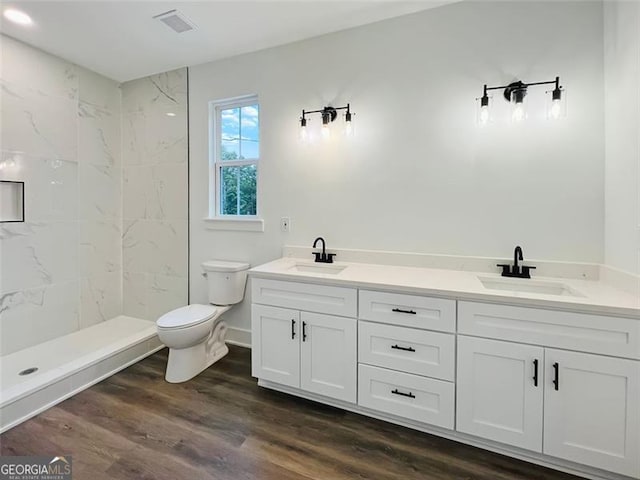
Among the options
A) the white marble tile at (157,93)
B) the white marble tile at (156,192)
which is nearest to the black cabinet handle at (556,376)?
the white marble tile at (156,192)

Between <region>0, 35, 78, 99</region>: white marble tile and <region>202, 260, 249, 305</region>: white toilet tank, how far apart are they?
2.00 m

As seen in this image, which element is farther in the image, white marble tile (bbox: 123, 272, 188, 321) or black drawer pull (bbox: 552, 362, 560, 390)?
white marble tile (bbox: 123, 272, 188, 321)

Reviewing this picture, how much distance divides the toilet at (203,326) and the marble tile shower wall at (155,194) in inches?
20.5

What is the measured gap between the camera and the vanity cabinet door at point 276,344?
195cm

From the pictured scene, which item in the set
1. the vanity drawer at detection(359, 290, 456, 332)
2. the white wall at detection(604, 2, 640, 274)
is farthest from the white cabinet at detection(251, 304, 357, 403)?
the white wall at detection(604, 2, 640, 274)

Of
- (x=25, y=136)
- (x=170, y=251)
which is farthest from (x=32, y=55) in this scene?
(x=170, y=251)

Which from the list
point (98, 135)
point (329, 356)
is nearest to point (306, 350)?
point (329, 356)

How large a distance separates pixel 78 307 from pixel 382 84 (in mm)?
3317

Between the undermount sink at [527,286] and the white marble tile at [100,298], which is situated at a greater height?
the undermount sink at [527,286]

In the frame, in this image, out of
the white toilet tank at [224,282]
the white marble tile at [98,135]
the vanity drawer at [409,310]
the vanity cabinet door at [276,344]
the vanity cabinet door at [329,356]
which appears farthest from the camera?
the white marble tile at [98,135]

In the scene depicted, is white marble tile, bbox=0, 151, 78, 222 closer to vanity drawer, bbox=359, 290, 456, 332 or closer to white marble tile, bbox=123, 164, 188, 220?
white marble tile, bbox=123, 164, 188, 220

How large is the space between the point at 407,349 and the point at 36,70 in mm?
3546

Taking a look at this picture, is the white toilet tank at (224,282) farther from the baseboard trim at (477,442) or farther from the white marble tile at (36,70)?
the white marble tile at (36,70)

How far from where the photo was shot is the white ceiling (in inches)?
79.4
